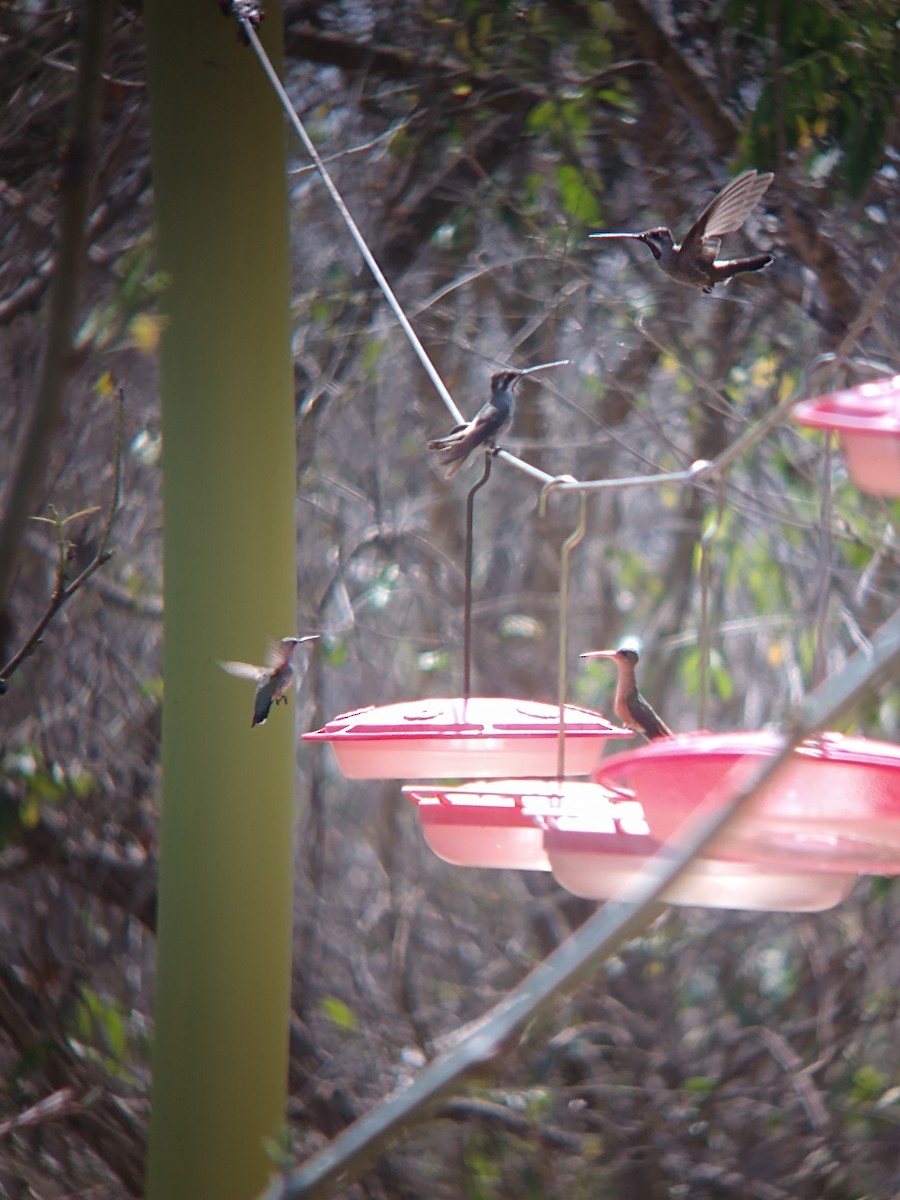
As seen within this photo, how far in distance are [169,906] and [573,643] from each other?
2930 millimetres

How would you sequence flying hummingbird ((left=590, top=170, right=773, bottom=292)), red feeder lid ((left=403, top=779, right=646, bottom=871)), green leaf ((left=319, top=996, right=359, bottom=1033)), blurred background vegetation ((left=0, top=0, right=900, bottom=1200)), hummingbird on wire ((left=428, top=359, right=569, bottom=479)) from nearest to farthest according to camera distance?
red feeder lid ((left=403, top=779, right=646, bottom=871))
hummingbird on wire ((left=428, top=359, right=569, bottom=479))
flying hummingbird ((left=590, top=170, right=773, bottom=292))
blurred background vegetation ((left=0, top=0, right=900, bottom=1200))
green leaf ((left=319, top=996, right=359, bottom=1033))

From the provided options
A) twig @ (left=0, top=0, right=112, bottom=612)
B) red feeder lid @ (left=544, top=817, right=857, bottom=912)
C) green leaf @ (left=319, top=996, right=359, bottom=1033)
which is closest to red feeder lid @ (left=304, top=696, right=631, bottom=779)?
red feeder lid @ (left=544, top=817, right=857, bottom=912)

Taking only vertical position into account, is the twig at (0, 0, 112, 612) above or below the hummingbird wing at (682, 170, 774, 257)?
above

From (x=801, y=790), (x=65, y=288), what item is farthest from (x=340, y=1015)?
(x=65, y=288)

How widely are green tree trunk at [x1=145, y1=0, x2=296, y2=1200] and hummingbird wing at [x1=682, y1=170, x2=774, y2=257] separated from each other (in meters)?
0.80

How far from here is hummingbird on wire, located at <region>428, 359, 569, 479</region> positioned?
215 centimetres

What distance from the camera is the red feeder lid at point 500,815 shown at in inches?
65.9

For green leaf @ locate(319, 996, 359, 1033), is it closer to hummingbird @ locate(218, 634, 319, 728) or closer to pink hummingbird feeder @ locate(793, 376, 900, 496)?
hummingbird @ locate(218, 634, 319, 728)

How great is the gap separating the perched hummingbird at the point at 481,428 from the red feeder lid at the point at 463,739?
405mm

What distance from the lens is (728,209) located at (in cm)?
235

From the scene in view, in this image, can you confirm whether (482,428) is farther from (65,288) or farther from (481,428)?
(65,288)

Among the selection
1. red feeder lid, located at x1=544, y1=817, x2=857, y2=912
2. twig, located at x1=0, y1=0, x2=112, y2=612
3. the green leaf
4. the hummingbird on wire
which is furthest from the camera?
the green leaf

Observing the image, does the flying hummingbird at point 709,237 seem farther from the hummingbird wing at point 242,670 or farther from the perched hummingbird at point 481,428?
the hummingbird wing at point 242,670

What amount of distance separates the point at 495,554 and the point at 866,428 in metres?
3.28
